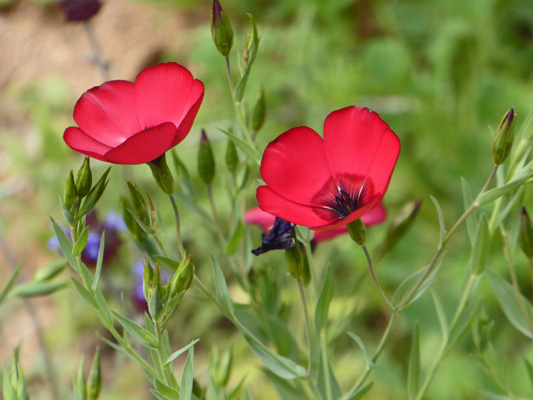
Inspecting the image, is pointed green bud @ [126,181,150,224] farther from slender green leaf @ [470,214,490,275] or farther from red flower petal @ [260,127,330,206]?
slender green leaf @ [470,214,490,275]

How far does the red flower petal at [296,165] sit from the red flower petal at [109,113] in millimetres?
99

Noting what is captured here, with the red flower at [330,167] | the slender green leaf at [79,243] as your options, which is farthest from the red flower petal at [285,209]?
the slender green leaf at [79,243]

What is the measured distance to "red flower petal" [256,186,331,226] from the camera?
0.38m

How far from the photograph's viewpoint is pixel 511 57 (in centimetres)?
150

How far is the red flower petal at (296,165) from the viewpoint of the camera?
409mm

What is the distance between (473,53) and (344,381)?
78 centimetres

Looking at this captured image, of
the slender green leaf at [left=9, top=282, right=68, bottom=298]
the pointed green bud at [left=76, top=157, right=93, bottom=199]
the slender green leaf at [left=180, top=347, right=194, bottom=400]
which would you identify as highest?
the pointed green bud at [left=76, top=157, right=93, bottom=199]

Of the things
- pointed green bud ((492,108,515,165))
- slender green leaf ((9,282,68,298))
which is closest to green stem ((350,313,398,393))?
pointed green bud ((492,108,515,165))

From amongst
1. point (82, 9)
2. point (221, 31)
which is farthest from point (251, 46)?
point (82, 9)

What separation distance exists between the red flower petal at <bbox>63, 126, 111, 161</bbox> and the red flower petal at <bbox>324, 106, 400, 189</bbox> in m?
0.14

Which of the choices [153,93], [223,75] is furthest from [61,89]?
[153,93]

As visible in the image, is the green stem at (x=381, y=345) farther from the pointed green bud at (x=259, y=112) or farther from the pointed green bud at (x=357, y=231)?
the pointed green bud at (x=259, y=112)

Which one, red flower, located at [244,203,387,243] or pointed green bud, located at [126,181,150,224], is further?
red flower, located at [244,203,387,243]

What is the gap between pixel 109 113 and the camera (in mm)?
446
